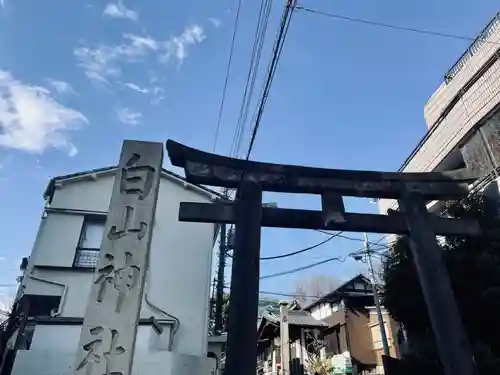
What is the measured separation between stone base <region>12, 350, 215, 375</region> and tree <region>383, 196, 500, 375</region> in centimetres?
631

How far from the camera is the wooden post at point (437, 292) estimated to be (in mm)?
5145

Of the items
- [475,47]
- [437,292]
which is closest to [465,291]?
[437,292]

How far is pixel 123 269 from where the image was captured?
18.7 feet

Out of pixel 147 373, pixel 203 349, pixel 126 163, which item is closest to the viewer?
pixel 126 163

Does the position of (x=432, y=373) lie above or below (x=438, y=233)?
below

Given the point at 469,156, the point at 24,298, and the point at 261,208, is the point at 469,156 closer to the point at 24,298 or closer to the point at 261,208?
the point at 261,208

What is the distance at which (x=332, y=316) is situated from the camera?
2425 cm

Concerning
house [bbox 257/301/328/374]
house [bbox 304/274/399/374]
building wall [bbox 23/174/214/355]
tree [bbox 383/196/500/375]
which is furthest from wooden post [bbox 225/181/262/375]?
house [bbox 304/274/399/374]

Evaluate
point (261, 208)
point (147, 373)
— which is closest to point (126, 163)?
point (261, 208)

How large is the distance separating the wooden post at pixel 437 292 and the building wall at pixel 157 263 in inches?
379

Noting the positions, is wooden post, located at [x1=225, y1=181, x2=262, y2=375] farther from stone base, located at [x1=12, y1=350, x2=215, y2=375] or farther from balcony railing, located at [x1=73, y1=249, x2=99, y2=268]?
balcony railing, located at [x1=73, y1=249, x2=99, y2=268]

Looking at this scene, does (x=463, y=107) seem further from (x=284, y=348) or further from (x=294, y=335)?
(x=294, y=335)

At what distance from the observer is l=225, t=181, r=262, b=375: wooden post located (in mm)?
4777

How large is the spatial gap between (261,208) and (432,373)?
5.43m
